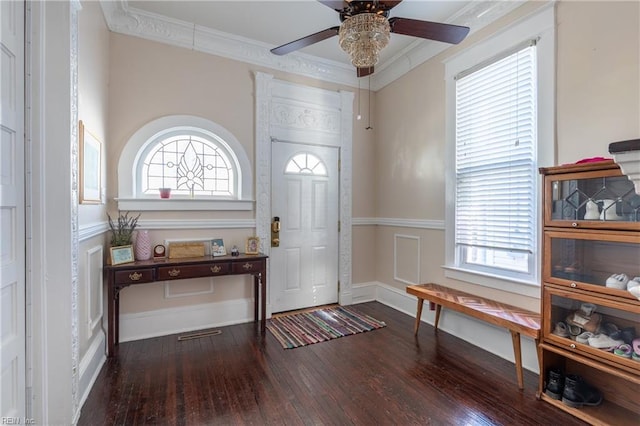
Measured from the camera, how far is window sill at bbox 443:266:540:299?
2348 millimetres

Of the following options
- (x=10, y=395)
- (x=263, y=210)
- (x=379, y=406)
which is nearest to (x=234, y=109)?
(x=263, y=210)

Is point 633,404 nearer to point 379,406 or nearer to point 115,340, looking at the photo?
point 379,406

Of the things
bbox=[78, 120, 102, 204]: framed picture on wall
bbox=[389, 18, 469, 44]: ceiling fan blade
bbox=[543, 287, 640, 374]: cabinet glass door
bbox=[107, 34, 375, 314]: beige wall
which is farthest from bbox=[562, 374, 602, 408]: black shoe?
bbox=[78, 120, 102, 204]: framed picture on wall

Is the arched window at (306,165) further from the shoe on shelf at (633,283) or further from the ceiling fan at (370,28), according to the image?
the shoe on shelf at (633,283)

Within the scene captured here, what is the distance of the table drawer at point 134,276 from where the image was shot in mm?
2551

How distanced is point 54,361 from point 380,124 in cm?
395

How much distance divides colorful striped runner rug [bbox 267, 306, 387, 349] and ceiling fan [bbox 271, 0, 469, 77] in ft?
7.99

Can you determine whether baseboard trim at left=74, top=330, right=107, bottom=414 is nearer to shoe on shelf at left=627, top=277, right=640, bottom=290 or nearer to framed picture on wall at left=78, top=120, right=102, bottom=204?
framed picture on wall at left=78, top=120, right=102, bottom=204

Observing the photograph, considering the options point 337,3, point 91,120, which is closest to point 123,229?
point 91,120

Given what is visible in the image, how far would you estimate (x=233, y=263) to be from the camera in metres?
3.01

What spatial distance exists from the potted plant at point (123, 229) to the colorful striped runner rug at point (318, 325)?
164 cm

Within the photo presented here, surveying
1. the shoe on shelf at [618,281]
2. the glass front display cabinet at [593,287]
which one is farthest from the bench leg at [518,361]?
the shoe on shelf at [618,281]

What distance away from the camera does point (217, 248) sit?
3139 mm

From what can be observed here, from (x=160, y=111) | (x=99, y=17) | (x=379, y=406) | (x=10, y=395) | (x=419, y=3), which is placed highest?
(x=419, y=3)
